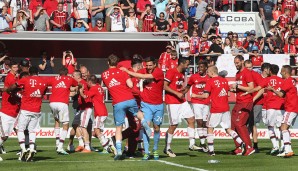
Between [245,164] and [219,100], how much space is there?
3.13 m

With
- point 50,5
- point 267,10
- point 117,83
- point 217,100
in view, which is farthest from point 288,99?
point 267,10

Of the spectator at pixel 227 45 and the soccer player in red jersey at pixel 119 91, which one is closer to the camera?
the soccer player in red jersey at pixel 119 91

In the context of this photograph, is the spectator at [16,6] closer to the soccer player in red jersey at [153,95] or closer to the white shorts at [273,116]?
the white shorts at [273,116]

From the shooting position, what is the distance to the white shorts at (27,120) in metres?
23.4

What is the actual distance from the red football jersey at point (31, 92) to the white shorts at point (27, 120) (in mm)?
119

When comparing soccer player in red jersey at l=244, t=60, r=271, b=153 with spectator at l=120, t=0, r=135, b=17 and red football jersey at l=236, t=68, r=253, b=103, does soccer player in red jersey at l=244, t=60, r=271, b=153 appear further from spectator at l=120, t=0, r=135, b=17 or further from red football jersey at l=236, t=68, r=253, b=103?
spectator at l=120, t=0, r=135, b=17

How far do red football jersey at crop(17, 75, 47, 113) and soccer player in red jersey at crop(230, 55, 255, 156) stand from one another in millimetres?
5521

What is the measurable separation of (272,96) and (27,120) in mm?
7242

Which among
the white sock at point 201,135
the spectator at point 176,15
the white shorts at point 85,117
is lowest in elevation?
the white sock at point 201,135

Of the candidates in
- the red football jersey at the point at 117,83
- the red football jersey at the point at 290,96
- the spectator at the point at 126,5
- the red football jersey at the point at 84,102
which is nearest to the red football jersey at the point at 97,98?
the red football jersey at the point at 84,102

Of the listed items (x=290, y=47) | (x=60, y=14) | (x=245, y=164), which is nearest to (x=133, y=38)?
(x=60, y=14)

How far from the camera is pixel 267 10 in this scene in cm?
4369

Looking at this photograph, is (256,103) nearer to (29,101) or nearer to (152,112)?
(152,112)

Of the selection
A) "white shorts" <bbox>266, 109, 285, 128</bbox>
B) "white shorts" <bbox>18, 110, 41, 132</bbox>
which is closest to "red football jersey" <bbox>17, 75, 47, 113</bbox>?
"white shorts" <bbox>18, 110, 41, 132</bbox>
